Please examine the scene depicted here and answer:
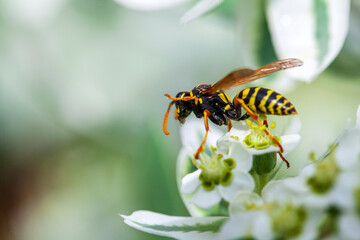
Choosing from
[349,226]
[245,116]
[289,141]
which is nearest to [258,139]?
[289,141]

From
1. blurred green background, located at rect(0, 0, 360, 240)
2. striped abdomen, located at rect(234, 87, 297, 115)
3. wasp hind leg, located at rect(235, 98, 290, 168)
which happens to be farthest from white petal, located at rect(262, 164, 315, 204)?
blurred green background, located at rect(0, 0, 360, 240)

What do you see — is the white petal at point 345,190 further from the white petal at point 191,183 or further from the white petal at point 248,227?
the white petal at point 191,183

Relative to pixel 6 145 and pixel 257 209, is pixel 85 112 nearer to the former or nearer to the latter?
pixel 6 145

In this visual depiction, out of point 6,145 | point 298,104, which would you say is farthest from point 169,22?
point 6,145

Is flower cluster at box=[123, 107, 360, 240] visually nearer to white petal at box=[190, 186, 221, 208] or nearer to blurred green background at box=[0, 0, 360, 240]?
white petal at box=[190, 186, 221, 208]

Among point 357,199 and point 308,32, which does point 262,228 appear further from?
point 308,32

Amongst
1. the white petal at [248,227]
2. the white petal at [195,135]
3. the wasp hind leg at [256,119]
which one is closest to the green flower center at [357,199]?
the white petal at [248,227]

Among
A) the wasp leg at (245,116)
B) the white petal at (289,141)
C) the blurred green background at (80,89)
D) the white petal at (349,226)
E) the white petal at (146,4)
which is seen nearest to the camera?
the white petal at (349,226)
